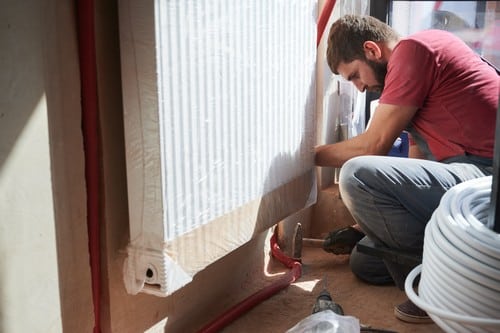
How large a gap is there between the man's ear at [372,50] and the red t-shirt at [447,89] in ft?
0.34

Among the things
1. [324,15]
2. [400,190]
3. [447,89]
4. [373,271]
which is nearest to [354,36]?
[324,15]

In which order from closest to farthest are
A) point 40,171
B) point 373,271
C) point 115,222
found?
point 40,171 < point 115,222 < point 373,271

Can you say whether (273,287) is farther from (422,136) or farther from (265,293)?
(422,136)

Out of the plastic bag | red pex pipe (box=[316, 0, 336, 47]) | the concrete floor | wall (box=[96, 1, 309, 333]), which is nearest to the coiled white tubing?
the plastic bag

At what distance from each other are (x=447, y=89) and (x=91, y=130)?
0.96 metres

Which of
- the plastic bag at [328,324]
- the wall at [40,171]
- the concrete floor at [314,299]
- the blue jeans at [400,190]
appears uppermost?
the wall at [40,171]

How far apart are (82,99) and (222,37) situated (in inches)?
12.1

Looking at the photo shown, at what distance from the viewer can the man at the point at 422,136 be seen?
1430mm

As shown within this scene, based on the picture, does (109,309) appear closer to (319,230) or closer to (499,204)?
(499,204)

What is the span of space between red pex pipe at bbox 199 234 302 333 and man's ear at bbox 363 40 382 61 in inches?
25.4

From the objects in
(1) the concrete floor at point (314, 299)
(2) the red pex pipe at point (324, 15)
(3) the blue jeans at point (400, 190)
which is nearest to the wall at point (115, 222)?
(1) the concrete floor at point (314, 299)

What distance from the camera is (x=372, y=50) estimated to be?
63.9 inches

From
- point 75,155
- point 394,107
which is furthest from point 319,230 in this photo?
point 75,155

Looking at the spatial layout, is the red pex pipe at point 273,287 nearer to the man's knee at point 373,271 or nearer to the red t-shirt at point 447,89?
the man's knee at point 373,271
